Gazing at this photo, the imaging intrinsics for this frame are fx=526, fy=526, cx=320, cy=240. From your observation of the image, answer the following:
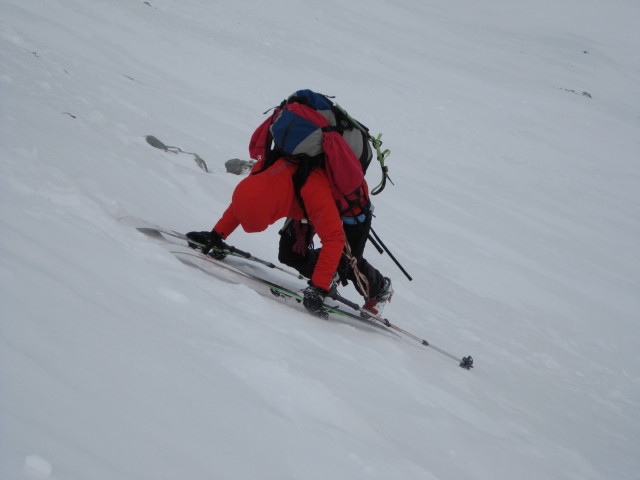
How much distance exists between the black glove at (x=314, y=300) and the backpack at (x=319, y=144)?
1.93 ft

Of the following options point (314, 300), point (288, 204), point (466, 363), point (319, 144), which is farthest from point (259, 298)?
point (466, 363)

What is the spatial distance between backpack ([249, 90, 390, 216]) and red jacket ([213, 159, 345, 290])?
0.24 feet

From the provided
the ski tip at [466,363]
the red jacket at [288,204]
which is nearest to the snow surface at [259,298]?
the ski tip at [466,363]

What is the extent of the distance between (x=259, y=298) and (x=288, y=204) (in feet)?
2.56

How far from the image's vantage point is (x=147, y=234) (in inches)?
136

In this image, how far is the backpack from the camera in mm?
3488

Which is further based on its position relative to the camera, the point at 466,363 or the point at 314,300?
the point at 466,363

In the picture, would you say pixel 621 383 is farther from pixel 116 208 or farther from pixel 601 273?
pixel 116 208

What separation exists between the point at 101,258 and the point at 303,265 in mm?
2274

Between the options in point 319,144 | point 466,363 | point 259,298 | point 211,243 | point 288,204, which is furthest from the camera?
point 466,363

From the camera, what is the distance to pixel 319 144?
11.5ft

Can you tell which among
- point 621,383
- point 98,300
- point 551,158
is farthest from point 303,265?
point 551,158

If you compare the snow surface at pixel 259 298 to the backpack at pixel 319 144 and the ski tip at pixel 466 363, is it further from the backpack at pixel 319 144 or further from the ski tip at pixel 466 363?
the backpack at pixel 319 144

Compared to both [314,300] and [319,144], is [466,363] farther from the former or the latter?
[319,144]
